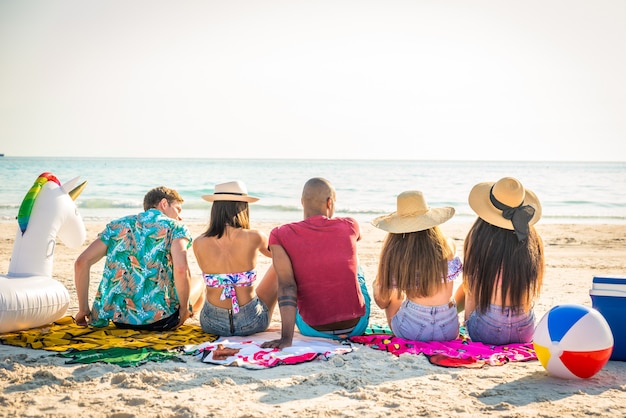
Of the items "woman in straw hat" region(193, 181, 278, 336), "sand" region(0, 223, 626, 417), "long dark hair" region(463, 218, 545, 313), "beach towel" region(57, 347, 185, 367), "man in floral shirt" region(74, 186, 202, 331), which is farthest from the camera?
"man in floral shirt" region(74, 186, 202, 331)

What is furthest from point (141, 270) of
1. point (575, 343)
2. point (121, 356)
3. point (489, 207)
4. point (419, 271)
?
point (575, 343)

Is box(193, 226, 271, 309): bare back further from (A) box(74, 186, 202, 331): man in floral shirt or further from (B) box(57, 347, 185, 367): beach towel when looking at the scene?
(B) box(57, 347, 185, 367): beach towel

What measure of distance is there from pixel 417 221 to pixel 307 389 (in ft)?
5.61

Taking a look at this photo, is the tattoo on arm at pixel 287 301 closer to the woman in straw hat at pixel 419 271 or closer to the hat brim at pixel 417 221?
the woman in straw hat at pixel 419 271

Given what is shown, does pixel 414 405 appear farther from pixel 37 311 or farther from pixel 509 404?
pixel 37 311

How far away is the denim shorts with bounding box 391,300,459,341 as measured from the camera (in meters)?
5.16

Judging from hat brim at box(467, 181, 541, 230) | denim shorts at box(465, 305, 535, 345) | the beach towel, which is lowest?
the beach towel

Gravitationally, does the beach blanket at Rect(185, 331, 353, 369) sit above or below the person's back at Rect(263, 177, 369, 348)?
below

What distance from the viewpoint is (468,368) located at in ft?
14.9

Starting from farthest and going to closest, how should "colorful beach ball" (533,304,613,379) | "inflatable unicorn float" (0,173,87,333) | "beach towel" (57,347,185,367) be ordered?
"inflatable unicorn float" (0,173,87,333) < "beach towel" (57,347,185,367) < "colorful beach ball" (533,304,613,379)

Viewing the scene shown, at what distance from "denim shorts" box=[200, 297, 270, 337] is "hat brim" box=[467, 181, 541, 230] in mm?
2019

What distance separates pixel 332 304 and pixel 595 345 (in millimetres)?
1990

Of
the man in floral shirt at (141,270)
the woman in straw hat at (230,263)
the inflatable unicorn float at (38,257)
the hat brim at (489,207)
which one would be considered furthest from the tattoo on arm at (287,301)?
the inflatable unicorn float at (38,257)

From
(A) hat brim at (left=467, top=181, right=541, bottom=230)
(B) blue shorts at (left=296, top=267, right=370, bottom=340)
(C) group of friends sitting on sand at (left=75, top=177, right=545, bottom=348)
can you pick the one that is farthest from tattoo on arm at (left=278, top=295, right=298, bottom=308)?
(A) hat brim at (left=467, top=181, right=541, bottom=230)
